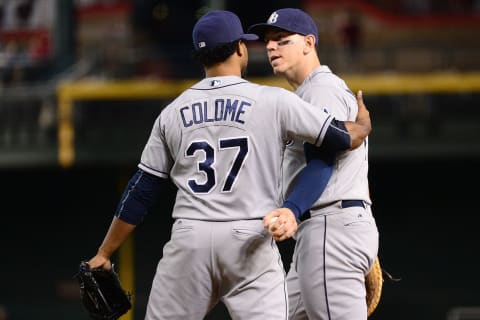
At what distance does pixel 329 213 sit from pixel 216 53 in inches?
27.6

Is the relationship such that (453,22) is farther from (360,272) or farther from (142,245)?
(360,272)

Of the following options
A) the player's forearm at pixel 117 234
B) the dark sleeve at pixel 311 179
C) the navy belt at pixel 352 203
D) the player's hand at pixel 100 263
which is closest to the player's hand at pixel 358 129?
the dark sleeve at pixel 311 179

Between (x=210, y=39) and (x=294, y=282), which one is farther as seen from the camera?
(x=294, y=282)

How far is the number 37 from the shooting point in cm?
317

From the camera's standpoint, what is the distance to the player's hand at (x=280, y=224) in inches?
120

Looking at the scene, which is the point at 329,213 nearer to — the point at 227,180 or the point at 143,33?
the point at 227,180

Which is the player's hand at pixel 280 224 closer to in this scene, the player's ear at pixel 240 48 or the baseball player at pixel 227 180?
the baseball player at pixel 227 180

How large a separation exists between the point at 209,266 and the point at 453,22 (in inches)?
527

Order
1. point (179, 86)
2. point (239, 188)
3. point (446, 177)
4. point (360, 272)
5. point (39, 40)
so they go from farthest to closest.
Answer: point (39, 40), point (446, 177), point (179, 86), point (360, 272), point (239, 188)

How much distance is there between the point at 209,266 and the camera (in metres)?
3.19

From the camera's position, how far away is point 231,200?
3.18 m

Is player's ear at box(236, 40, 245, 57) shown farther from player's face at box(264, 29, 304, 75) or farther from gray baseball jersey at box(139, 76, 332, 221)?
player's face at box(264, 29, 304, 75)

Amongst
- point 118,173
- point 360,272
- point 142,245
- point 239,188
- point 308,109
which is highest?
point 308,109

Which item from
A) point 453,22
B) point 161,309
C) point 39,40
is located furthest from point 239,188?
point 453,22
